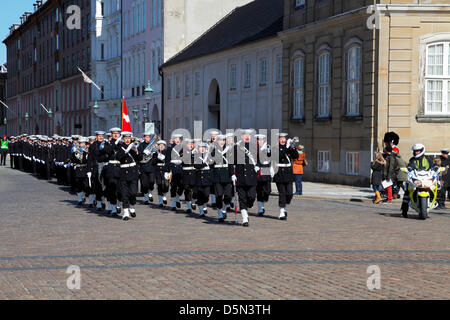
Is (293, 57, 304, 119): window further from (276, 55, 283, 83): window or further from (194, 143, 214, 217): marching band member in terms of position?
(194, 143, 214, 217): marching band member

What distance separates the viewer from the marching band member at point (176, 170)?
1978 centimetres

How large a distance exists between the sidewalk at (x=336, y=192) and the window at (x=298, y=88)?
4713 mm

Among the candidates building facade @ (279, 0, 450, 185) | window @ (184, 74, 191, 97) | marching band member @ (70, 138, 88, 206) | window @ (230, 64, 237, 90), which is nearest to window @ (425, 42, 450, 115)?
building facade @ (279, 0, 450, 185)

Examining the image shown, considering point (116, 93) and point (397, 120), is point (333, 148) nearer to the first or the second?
point (397, 120)

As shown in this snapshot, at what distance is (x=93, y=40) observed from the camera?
7331 cm

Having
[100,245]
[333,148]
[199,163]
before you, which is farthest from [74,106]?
[100,245]

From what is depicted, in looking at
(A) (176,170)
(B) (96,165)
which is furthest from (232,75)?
(B) (96,165)

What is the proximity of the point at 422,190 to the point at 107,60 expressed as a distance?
56.2 metres

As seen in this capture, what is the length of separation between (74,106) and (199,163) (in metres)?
65.8

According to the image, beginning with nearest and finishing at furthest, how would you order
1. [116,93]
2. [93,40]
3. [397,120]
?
[397,120] → [116,93] → [93,40]

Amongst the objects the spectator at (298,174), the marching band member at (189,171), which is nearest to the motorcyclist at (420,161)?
the marching band member at (189,171)

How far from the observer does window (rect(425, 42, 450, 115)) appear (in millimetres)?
26938

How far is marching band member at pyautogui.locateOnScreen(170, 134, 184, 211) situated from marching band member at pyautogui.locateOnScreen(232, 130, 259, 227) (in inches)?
136
